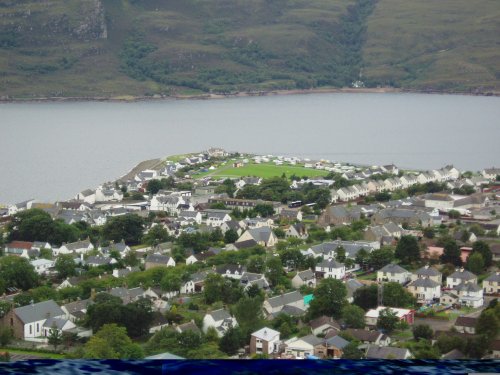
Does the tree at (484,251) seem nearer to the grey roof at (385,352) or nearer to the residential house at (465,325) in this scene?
the residential house at (465,325)

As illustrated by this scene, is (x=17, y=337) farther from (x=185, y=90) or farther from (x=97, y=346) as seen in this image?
(x=185, y=90)

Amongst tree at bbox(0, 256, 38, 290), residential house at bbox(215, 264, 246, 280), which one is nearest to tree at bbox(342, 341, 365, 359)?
residential house at bbox(215, 264, 246, 280)

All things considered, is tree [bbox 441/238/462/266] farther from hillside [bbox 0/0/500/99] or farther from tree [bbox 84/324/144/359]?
hillside [bbox 0/0/500/99]

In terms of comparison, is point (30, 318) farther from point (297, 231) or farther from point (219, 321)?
point (297, 231)

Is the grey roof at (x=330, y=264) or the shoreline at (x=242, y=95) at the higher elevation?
the shoreline at (x=242, y=95)

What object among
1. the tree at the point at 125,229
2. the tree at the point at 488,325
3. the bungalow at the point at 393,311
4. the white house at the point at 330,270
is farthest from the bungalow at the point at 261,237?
the tree at the point at 488,325
